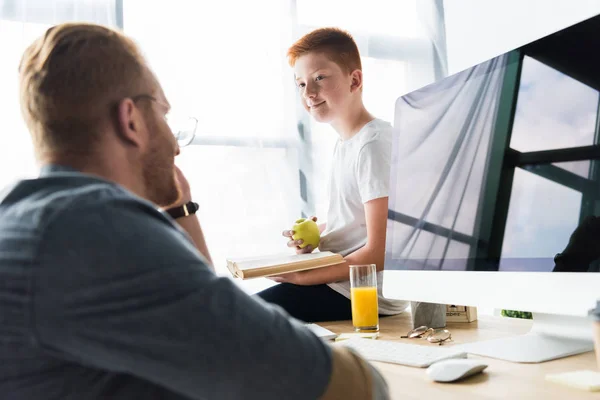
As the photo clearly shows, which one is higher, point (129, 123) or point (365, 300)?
point (129, 123)

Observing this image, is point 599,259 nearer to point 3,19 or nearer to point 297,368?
point 297,368

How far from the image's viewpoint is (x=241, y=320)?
57cm

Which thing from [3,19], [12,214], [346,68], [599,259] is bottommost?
[599,259]

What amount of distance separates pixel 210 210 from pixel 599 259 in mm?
2302

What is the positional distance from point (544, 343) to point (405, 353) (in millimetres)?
242

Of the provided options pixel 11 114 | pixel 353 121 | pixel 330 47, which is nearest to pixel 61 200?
pixel 353 121

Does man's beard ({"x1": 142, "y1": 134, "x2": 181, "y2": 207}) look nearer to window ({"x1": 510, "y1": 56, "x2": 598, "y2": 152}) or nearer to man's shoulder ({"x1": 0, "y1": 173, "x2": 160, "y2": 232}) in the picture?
man's shoulder ({"x1": 0, "y1": 173, "x2": 160, "y2": 232})

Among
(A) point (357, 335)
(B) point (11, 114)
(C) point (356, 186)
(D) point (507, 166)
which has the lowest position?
(A) point (357, 335)

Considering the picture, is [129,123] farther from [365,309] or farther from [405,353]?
[365,309]

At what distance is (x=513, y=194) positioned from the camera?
1.06m

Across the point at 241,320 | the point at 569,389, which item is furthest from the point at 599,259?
the point at 241,320

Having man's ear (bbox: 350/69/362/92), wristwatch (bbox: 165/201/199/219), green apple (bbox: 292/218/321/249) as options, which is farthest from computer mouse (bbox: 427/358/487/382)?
man's ear (bbox: 350/69/362/92)

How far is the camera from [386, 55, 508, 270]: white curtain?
1.15 metres

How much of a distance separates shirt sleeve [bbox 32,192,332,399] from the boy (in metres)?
1.11
